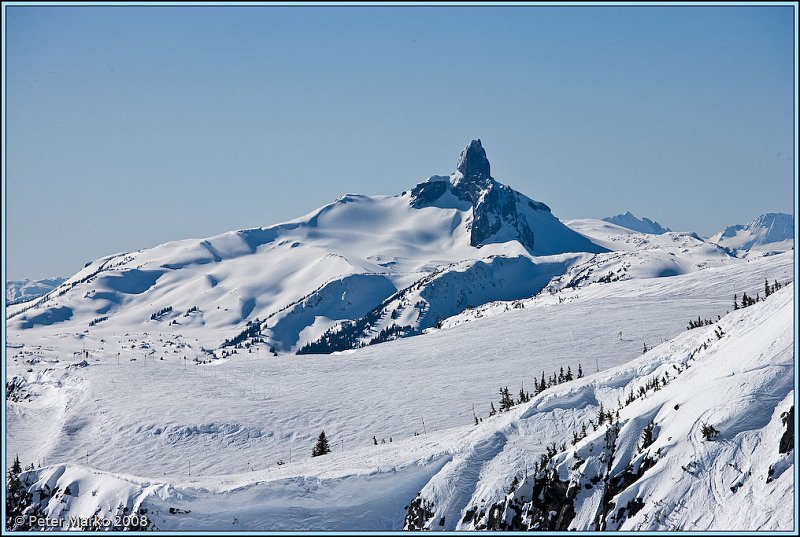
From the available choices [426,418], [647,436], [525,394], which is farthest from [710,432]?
[426,418]

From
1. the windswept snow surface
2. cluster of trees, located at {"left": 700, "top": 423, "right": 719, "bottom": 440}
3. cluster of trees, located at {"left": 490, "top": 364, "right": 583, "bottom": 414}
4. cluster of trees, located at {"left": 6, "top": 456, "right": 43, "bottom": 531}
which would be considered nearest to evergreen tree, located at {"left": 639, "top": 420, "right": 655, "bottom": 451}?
the windswept snow surface

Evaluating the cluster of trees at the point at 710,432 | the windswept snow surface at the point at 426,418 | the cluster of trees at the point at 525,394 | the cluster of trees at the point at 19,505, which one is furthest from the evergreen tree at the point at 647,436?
the cluster of trees at the point at 19,505

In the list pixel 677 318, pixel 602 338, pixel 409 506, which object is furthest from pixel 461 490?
pixel 677 318

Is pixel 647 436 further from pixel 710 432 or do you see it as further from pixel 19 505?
pixel 19 505

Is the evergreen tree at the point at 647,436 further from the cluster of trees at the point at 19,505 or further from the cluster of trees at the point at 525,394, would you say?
the cluster of trees at the point at 19,505

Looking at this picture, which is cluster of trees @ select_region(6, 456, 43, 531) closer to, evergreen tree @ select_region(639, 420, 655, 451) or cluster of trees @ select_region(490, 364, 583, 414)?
cluster of trees @ select_region(490, 364, 583, 414)

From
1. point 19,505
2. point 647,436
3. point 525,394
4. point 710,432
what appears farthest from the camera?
point 525,394

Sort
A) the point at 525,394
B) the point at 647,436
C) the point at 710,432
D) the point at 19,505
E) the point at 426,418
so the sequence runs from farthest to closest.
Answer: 1. the point at 426,418
2. the point at 525,394
3. the point at 19,505
4. the point at 647,436
5. the point at 710,432

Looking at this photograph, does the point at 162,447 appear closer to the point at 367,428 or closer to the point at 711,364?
the point at 367,428
